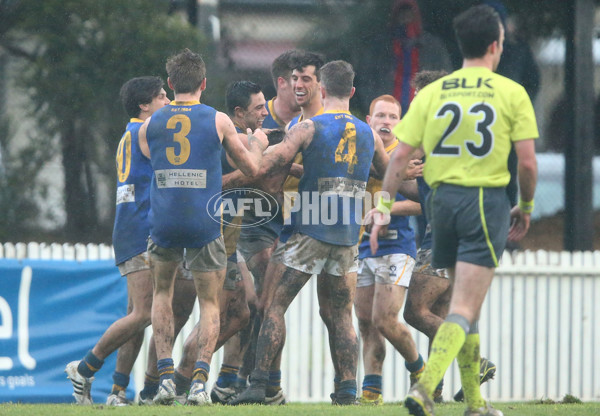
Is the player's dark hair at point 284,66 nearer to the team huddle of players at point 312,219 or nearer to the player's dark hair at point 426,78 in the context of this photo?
the team huddle of players at point 312,219

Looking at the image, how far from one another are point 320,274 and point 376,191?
1.05 metres

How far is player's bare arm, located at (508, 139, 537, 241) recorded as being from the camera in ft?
15.9

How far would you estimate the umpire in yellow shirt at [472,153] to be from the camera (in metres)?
4.84

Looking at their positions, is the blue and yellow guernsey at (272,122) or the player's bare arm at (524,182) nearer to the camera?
the player's bare arm at (524,182)

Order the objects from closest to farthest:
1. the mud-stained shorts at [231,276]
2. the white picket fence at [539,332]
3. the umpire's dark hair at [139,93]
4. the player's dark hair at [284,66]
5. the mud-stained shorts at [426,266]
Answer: the mud-stained shorts at [231,276], the umpire's dark hair at [139,93], the mud-stained shorts at [426,266], the player's dark hair at [284,66], the white picket fence at [539,332]

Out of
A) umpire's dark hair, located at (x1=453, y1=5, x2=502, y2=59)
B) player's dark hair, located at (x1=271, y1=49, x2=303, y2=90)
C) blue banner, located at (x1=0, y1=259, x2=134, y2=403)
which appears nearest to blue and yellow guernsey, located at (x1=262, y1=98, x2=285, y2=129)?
player's dark hair, located at (x1=271, y1=49, x2=303, y2=90)

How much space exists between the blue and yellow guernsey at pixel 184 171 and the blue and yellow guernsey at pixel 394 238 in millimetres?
1603

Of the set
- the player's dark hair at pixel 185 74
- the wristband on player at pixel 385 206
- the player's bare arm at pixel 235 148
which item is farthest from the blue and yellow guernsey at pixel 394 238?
the wristband on player at pixel 385 206

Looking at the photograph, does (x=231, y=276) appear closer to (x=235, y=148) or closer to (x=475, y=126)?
(x=235, y=148)

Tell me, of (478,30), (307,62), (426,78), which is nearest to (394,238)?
(426,78)

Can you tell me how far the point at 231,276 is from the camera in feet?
22.6

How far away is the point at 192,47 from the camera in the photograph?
425 inches

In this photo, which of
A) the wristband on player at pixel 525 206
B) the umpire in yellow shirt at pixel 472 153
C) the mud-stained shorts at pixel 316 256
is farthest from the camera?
the mud-stained shorts at pixel 316 256

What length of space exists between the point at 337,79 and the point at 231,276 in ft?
5.40
